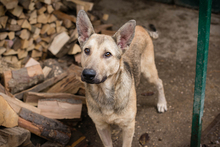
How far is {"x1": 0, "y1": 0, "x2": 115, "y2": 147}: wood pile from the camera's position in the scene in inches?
110

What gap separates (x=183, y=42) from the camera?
5.93m

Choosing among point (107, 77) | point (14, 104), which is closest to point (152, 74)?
point (107, 77)

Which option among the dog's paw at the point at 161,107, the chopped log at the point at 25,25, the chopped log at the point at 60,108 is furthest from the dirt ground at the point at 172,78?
the chopped log at the point at 25,25

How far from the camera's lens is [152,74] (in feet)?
12.6

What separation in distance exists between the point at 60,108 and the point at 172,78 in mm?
2577

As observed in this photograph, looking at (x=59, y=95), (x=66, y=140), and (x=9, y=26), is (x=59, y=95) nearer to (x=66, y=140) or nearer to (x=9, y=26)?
(x=66, y=140)

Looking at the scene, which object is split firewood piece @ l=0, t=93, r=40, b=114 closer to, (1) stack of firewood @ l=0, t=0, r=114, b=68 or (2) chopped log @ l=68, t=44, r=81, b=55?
(1) stack of firewood @ l=0, t=0, r=114, b=68

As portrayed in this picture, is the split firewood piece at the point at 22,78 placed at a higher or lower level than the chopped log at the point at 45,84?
higher

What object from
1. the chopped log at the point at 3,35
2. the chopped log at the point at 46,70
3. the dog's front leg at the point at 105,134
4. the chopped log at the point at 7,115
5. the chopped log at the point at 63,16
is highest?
the chopped log at the point at 63,16

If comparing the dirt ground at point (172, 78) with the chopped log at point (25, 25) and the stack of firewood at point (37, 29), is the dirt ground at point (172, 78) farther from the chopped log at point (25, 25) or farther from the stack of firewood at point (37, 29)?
the chopped log at point (25, 25)

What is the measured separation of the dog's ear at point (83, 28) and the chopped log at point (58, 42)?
6.50ft

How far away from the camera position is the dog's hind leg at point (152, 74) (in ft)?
12.3

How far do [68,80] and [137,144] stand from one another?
1584 millimetres

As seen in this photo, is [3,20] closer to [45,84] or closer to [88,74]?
[45,84]
